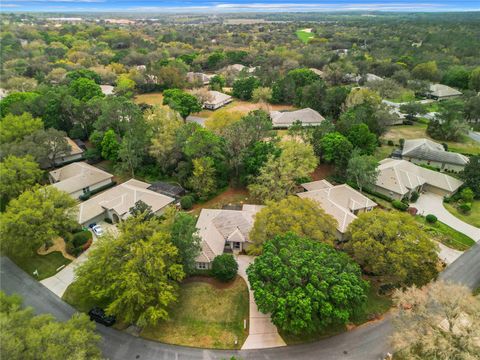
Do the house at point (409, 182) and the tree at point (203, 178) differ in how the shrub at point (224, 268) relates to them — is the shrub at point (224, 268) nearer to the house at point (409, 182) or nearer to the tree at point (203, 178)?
the tree at point (203, 178)

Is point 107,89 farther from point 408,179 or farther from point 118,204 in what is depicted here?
point 408,179

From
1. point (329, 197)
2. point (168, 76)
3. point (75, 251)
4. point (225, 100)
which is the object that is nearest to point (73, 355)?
point (75, 251)

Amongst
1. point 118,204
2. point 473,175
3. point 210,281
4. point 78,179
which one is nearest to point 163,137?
point 118,204

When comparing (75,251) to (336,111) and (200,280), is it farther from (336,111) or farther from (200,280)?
(336,111)

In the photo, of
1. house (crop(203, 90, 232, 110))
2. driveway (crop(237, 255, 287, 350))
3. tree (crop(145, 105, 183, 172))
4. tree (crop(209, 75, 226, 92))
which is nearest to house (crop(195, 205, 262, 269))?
driveway (crop(237, 255, 287, 350))

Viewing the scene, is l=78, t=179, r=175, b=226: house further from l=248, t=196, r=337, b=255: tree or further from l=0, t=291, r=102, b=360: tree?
l=0, t=291, r=102, b=360: tree

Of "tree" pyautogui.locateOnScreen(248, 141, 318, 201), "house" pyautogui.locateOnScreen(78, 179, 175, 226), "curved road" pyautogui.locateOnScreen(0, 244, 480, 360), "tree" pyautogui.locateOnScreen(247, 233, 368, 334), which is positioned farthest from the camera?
"tree" pyautogui.locateOnScreen(248, 141, 318, 201)
